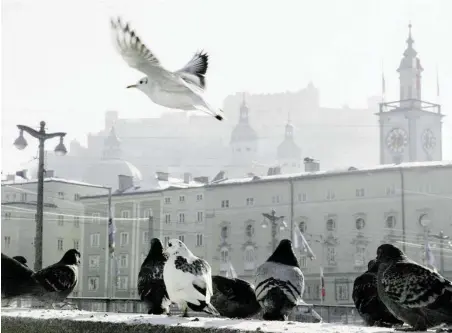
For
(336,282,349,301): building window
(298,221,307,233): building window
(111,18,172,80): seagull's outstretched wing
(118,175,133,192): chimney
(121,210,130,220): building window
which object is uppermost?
(118,175,133,192): chimney

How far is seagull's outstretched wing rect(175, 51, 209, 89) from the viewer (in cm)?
504

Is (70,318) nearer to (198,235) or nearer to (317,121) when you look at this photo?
(198,235)

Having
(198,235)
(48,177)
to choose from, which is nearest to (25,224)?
(48,177)

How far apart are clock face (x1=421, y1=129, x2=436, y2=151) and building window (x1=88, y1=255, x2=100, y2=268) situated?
21.6 m

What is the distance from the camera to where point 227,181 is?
44188mm

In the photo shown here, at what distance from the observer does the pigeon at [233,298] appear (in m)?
5.47

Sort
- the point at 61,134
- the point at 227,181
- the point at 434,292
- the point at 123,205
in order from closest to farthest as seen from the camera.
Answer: the point at 434,292 → the point at 61,134 → the point at 227,181 → the point at 123,205

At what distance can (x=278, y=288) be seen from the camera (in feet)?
15.8

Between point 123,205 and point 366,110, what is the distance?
6020cm

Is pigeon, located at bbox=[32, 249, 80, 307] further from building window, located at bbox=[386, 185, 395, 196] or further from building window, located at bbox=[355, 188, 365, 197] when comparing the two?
building window, located at bbox=[355, 188, 365, 197]

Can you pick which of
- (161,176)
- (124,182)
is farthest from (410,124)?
(124,182)

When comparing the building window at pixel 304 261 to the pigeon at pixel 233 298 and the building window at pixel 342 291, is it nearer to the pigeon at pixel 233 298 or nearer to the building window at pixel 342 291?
the building window at pixel 342 291

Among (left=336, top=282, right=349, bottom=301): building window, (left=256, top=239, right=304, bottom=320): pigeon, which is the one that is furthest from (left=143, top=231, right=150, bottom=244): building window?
(left=256, top=239, right=304, bottom=320): pigeon

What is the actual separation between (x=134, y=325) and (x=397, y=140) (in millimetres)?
56003
